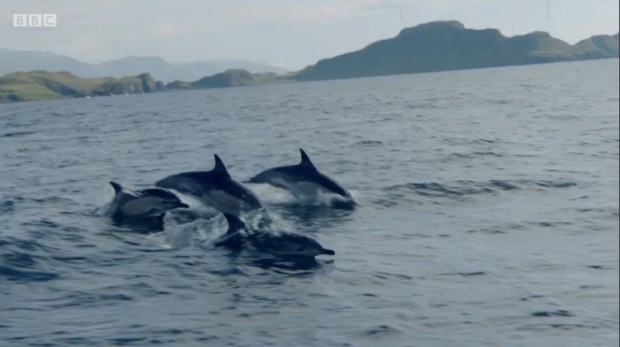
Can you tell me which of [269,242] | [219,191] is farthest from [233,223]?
[219,191]

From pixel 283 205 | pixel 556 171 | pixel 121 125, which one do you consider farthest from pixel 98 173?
pixel 121 125

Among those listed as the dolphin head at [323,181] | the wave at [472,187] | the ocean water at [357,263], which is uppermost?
the dolphin head at [323,181]

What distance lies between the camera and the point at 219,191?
2484 cm

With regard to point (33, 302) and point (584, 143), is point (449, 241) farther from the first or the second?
A: point (584, 143)

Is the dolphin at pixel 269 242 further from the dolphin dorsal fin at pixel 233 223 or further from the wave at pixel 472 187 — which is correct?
the wave at pixel 472 187

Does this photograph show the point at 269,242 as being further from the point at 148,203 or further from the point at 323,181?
the point at 323,181

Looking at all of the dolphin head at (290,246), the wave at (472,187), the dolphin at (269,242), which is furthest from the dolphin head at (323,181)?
→ the dolphin head at (290,246)

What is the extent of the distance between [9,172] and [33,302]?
24.4 metres

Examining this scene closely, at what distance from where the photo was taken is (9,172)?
128 feet

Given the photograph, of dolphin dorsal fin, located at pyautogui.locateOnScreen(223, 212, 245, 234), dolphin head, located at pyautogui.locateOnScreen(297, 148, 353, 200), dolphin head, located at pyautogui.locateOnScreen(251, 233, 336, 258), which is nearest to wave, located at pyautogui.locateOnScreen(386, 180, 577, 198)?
dolphin head, located at pyautogui.locateOnScreen(297, 148, 353, 200)

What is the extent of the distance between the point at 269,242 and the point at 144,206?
18.3ft

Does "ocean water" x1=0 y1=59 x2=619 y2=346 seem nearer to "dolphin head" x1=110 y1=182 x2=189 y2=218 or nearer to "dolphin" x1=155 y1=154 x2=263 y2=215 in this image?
"dolphin head" x1=110 y1=182 x2=189 y2=218

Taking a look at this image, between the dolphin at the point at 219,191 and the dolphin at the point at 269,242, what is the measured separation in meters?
3.46

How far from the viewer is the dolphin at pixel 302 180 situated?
1078 inches
